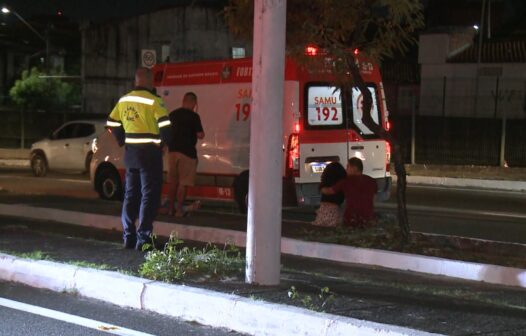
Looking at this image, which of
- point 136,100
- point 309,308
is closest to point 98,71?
point 136,100

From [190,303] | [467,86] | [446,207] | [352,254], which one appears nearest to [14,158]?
[467,86]

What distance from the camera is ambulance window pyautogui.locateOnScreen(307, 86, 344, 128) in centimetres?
1016

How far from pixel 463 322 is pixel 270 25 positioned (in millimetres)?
2785

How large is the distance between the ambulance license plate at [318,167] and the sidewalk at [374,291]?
2.47 m

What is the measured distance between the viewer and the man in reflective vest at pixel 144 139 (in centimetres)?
747

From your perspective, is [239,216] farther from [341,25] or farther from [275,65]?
[275,65]

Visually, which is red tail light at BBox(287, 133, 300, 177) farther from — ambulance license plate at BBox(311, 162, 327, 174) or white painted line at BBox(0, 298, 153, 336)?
white painted line at BBox(0, 298, 153, 336)

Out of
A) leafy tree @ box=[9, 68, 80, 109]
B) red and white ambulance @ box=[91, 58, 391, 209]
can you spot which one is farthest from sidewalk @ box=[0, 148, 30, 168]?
red and white ambulance @ box=[91, 58, 391, 209]

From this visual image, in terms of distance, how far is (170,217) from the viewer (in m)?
10.0

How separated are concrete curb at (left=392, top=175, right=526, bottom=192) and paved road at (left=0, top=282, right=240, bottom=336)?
45.3 ft

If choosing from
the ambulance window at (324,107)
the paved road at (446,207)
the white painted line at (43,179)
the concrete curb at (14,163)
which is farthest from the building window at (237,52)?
the ambulance window at (324,107)

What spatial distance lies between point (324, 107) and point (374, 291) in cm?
461

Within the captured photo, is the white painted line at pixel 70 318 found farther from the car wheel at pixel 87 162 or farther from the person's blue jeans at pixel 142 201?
the car wheel at pixel 87 162

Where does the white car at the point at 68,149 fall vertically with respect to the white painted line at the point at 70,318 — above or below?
above
